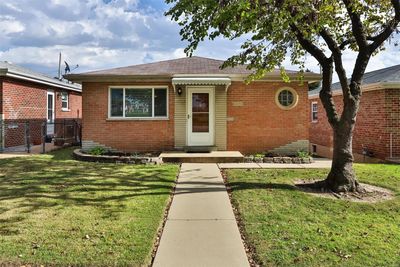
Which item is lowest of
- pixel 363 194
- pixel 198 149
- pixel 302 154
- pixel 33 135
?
pixel 363 194

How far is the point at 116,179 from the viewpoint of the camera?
873cm

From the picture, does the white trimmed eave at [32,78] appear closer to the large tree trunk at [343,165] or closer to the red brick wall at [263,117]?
the red brick wall at [263,117]

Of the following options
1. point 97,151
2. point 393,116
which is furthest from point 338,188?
point 97,151

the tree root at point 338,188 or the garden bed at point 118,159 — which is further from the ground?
the garden bed at point 118,159

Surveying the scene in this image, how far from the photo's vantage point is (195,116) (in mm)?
13742

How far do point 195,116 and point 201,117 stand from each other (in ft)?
0.77

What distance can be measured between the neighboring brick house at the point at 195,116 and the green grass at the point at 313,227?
17.5 feet

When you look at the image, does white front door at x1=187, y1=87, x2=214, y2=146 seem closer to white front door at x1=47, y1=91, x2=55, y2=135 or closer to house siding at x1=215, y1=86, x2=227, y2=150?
house siding at x1=215, y1=86, x2=227, y2=150

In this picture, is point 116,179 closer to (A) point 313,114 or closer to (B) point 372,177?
(B) point 372,177

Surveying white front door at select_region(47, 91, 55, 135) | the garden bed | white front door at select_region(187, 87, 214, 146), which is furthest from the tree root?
white front door at select_region(47, 91, 55, 135)

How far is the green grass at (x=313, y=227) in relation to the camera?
4.26 m

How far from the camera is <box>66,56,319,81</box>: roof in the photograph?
13.1 m

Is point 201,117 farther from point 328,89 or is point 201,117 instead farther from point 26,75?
point 26,75

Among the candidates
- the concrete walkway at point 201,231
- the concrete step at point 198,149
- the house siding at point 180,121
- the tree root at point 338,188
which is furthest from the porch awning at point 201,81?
the tree root at point 338,188
